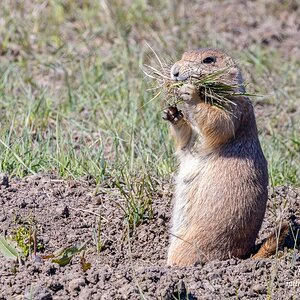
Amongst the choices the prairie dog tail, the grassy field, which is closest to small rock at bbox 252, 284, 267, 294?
the prairie dog tail

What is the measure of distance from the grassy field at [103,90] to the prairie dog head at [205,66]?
0.40 m

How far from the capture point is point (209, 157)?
5.03 metres

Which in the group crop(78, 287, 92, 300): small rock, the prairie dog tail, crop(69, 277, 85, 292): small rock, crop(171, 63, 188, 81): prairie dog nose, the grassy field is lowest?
the prairie dog tail

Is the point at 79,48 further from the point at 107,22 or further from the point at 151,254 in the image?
the point at 151,254

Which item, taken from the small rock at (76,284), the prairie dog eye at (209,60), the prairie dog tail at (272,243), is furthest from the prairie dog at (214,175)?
the small rock at (76,284)

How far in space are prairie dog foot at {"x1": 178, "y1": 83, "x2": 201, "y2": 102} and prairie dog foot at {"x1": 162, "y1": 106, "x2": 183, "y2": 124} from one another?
19 cm

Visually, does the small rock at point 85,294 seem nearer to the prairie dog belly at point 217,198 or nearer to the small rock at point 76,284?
the small rock at point 76,284

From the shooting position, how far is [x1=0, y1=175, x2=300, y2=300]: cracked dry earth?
4074 mm

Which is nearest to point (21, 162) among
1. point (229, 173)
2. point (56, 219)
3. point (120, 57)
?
point (56, 219)

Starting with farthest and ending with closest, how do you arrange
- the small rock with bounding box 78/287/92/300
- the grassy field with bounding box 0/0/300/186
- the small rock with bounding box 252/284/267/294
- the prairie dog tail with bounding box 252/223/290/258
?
the grassy field with bounding box 0/0/300/186, the prairie dog tail with bounding box 252/223/290/258, the small rock with bounding box 252/284/267/294, the small rock with bounding box 78/287/92/300

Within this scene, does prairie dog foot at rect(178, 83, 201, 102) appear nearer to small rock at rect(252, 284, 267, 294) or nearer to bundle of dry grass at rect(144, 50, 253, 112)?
bundle of dry grass at rect(144, 50, 253, 112)

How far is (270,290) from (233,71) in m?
1.54

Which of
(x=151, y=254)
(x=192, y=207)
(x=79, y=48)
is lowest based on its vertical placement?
(x=151, y=254)

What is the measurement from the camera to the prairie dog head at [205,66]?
16.3 ft
